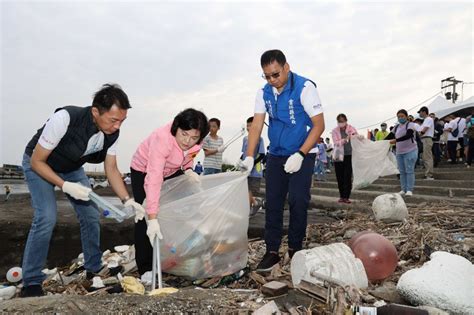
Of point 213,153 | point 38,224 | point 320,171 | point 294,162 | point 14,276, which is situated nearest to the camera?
point 38,224

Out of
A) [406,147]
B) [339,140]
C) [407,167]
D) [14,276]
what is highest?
[339,140]

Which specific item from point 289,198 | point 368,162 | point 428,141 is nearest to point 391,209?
point 368,162

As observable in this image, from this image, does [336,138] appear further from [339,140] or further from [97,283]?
[97,283]

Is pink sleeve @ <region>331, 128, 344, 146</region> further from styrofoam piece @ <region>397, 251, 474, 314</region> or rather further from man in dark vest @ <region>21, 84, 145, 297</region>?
man in dark vest @ <region>21, 84, 145, 297</region>

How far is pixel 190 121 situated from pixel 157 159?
357 mm

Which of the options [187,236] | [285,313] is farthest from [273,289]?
[187,236]

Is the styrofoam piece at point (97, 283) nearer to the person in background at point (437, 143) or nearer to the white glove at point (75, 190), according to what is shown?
the white glove at point (75, 190)

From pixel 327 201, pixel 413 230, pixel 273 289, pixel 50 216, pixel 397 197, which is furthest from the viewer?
pixel 327 201

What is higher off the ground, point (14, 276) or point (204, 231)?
point (204, 231)

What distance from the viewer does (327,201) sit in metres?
7.23

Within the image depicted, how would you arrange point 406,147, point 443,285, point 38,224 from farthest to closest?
point 406,147 → point 38,224 → point 443,285

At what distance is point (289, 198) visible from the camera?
9.53ft

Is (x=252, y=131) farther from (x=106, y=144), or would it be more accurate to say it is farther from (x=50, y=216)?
(x=50, y=216)

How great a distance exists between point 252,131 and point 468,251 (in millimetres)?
2077
